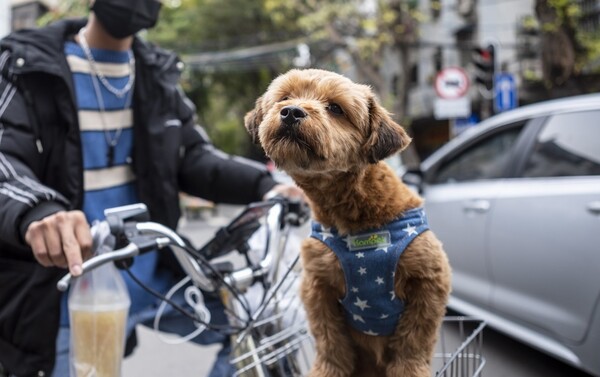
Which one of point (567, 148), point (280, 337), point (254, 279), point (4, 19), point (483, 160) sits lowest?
point (4, 19)

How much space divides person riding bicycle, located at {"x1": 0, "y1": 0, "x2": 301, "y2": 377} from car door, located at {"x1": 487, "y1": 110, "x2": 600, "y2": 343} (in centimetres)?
194

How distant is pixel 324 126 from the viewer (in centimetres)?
138

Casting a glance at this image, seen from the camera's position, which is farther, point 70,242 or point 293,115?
point 70,242

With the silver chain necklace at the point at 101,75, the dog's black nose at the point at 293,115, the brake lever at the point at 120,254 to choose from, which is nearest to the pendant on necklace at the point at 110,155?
the silver chain necklace at the point at 101,75

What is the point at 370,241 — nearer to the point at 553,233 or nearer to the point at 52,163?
the point at 52,163

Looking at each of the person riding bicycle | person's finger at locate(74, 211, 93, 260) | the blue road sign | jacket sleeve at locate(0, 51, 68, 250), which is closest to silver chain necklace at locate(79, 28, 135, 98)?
the person riding bicycle

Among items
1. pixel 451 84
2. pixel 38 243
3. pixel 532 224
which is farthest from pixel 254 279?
pixel 451 84

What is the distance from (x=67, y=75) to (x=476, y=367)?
1.69 m

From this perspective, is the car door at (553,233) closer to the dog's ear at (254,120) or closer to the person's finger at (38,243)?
the dog's ear at (254,120)

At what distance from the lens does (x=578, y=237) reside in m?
3.38

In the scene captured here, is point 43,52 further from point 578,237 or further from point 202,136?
point 578,237

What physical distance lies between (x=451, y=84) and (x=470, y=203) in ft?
30.1

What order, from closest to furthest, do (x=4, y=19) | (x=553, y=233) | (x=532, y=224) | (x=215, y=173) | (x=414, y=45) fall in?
(x=215, y=173) < (x=553, y=233) < (x=532, y=224) < (x=4, y=19) < (x=414, y=45)

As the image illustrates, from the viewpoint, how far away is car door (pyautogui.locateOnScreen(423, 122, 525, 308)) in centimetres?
431
